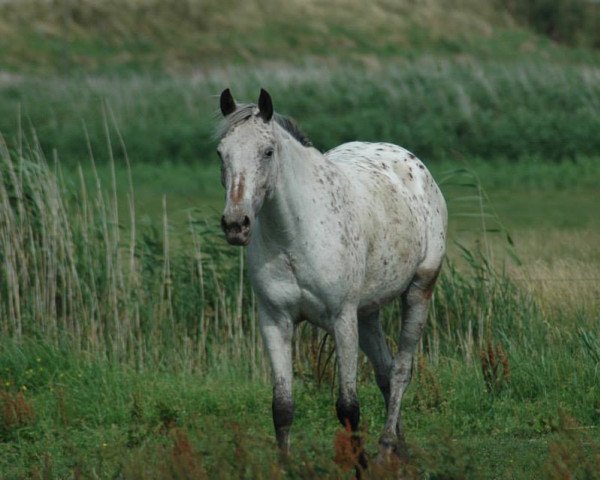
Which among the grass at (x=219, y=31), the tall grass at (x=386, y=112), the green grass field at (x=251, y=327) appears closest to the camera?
the green grass field at (x=251, y=327)

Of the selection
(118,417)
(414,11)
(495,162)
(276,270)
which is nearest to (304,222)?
(276,270)

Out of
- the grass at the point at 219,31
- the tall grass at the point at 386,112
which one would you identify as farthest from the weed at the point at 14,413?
the grass at the point at 219,31

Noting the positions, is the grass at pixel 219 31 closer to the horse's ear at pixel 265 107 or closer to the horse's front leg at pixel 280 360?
the horse's front leg at pixel 280 360

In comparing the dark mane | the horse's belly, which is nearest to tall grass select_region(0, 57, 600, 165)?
the horse's belly

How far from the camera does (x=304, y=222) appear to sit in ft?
23.3

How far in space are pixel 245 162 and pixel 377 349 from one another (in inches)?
87.6

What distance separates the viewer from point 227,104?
6.82 m

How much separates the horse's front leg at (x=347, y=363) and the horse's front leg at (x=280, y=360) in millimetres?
256

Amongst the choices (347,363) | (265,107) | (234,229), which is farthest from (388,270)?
(234,229)

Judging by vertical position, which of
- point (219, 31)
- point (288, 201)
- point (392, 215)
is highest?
point (288, 201)

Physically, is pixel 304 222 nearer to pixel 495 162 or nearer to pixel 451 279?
pixel 451 279

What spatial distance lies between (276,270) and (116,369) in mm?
2891

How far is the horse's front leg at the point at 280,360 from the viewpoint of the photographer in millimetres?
7203

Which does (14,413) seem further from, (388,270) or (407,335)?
(388,270)
